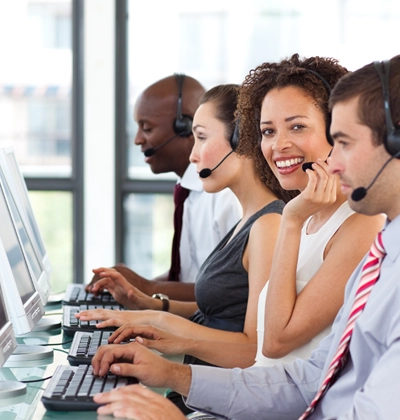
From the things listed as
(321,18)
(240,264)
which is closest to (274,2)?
(321,18)

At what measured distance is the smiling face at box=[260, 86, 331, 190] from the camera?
166 cm

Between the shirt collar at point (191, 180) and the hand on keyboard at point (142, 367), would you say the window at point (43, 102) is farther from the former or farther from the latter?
the hand on keyboard at point (142, 367)

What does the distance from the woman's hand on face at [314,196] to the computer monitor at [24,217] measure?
70cm

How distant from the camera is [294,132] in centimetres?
168

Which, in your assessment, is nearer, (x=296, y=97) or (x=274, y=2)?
(x=296, y=97)

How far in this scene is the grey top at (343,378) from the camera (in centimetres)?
105

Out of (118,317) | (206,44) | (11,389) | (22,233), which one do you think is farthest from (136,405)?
(206,44)

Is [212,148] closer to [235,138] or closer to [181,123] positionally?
[235,138]

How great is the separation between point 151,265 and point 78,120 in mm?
928

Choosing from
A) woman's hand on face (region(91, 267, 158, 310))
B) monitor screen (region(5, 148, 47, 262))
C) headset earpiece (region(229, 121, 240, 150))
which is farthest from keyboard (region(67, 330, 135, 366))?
headset earpiece (region(229, 121, 240, 150))

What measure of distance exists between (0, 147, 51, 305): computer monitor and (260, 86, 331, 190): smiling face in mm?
655

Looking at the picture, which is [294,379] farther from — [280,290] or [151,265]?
[151,265]

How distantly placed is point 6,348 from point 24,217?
67cm

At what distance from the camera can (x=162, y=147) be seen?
9.46 feet
